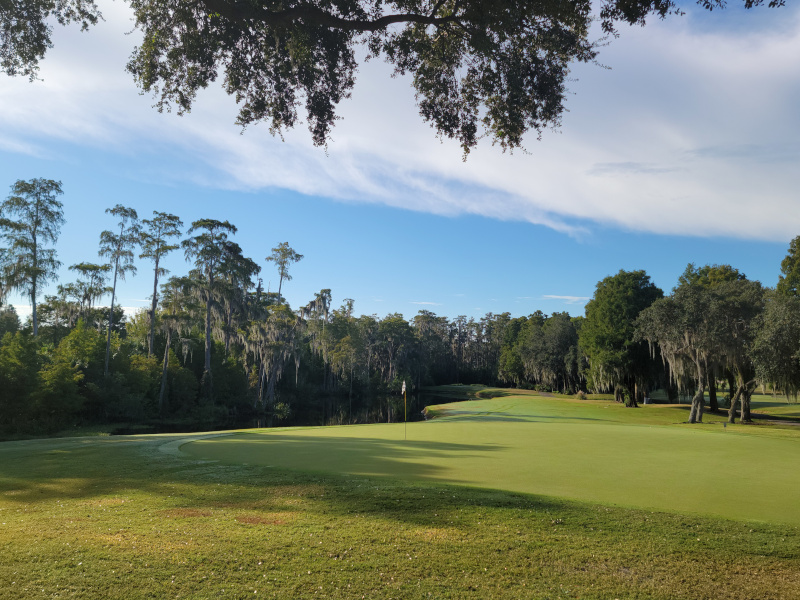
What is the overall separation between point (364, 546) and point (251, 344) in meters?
45.1

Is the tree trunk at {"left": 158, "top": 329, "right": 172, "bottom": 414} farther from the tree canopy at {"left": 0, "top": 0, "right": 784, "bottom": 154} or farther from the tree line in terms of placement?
the tree canopy at {"left": 0, "top": 0, "right": 784, "bottom": 154}

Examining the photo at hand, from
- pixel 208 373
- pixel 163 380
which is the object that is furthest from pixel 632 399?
pixel 163 380

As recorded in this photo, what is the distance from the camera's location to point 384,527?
6098 mm

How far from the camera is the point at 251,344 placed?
158 ft

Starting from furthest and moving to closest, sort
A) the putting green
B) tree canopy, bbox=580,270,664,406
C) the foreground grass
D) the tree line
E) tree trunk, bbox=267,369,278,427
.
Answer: tree trunk, bbox=267,369,278,427, tree canopy, bbox=580,270,664,406, the tree line, the putting green, the foreground grass

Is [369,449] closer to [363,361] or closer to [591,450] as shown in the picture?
[591,450]

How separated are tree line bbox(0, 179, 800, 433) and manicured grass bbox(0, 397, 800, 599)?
60.5 ft

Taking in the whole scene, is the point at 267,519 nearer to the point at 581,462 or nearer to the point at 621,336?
the point at 581,462

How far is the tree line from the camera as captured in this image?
25.2 metres

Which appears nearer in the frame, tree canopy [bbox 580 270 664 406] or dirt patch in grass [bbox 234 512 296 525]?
dirt patch in grass [bbox 234 512 296 525]

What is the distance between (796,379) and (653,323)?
6.77 metres

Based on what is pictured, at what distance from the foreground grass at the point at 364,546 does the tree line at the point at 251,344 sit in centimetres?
2008

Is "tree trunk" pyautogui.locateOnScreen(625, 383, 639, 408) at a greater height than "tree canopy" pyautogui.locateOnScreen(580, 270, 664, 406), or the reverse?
"tree canopy" pyautogui.locateOnScreen(580, 270, 664, 406)

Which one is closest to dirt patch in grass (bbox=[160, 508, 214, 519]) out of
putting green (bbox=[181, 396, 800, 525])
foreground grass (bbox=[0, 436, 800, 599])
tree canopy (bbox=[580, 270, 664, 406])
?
foreground grass (bbox=[0, 436, 800, 599])
